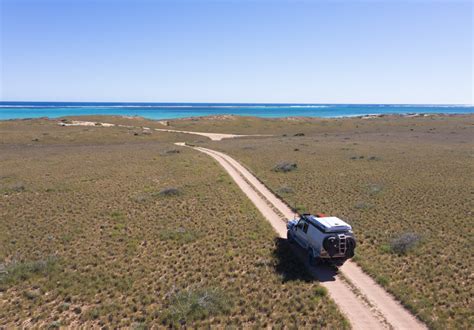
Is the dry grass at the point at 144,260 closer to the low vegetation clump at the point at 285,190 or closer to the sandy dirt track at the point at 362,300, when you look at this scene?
the sandy dirt track at the point at 362,300

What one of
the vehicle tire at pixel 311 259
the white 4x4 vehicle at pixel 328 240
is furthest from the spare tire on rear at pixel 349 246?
the vehicle tire at pixel 311 259

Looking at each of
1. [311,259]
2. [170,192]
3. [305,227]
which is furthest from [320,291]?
[170,192]

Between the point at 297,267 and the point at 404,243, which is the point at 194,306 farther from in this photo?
the point at 404,243

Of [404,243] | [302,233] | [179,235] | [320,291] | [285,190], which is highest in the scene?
[302,233]

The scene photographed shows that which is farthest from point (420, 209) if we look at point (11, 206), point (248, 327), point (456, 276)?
point (11, 206)

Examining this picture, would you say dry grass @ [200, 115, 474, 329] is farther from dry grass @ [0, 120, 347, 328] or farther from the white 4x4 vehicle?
dry grass @ [0, 120, 347, 328]

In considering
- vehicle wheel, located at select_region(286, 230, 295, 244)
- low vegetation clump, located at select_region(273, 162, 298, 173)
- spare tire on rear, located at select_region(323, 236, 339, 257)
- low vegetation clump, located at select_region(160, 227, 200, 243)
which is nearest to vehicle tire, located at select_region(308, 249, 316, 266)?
spare tire on rear, located at select_region(323, 236, 339, 257)
